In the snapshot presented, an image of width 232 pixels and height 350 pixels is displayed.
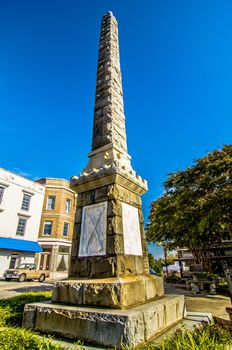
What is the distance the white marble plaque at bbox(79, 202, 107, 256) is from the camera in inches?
141

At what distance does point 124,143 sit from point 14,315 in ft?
14.2

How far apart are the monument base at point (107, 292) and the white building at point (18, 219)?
772 inches

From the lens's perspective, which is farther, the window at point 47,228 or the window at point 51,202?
the window at point 51,202

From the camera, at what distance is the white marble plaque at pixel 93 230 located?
357 cm

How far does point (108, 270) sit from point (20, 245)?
21.7 m

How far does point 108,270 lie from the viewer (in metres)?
3.25

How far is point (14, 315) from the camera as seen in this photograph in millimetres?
3863

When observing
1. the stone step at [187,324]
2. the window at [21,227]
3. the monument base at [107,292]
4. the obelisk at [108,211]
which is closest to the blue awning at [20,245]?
the window at [21,227]

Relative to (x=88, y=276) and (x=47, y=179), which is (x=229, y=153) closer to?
(x=88, y=276)

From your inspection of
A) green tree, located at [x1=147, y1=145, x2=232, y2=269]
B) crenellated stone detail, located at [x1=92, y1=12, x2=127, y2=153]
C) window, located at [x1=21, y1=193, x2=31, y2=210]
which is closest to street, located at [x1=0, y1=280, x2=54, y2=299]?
crenellated stone detail, located at [x1=92, y1=12, x2=127, y2=153]

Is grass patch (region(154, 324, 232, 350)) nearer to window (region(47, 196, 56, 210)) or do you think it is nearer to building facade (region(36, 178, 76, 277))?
building facade (region(36, 178, 76, 277))

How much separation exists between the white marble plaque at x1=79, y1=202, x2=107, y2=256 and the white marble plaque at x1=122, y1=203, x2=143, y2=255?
383 mm

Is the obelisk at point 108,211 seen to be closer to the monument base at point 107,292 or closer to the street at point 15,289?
the monument base at point 107,292

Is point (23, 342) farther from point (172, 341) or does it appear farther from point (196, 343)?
point (196, 343)
